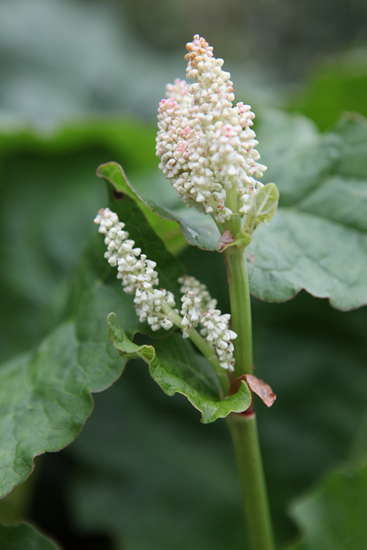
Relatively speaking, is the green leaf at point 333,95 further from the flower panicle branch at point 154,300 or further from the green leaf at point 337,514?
the flower panicle branch at point 154,300

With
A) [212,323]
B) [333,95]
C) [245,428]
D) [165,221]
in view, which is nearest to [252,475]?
[245,428]

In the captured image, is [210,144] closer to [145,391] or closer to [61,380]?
[61,380]

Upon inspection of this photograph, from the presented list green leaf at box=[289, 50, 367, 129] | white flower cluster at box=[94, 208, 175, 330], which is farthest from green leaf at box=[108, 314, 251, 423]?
green leaf at box=[289, 50, 367, 129]

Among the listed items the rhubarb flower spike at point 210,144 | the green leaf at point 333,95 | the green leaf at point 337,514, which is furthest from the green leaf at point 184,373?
the green leaf at point 333,95

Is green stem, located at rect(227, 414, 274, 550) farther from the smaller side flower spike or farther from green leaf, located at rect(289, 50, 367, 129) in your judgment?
green leaf, located at rect(289, 50, 367, 129)

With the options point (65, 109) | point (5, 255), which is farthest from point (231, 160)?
point (65, 109)
